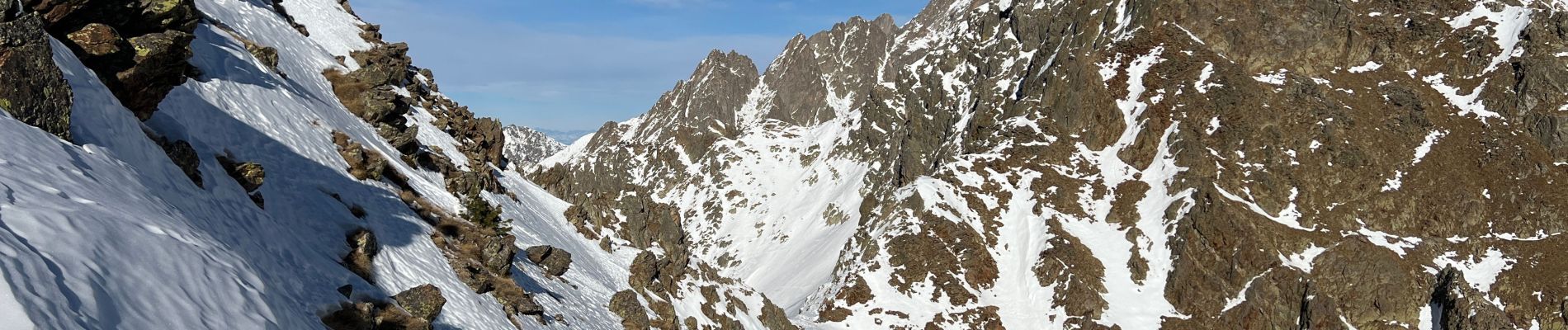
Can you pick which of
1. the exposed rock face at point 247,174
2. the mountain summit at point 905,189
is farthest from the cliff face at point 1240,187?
the exposed rock face at point 247,174

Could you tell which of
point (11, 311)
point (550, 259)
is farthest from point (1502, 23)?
point (11, 311)

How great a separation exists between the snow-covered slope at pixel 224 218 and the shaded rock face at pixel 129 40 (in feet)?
2.49

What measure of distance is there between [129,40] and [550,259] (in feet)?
49.6

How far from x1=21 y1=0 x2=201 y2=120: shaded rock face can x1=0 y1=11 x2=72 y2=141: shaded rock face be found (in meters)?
2.42

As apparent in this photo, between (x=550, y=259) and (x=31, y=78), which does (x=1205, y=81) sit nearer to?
(x=550, y=259)

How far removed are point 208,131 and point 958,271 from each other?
5957 centimetres

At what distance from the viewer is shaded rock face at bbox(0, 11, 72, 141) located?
1122cm

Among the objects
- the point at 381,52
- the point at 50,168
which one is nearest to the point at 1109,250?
the point at 381,52

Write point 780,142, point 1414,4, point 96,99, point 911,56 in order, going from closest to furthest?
point 96,99, point 1414,4, point 780,142, point 911,56

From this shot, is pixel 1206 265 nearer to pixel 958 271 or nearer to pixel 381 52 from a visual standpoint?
pixel 958 271

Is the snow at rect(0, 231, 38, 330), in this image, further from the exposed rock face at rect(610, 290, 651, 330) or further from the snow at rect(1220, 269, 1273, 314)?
the snow at rect(1220, 269, 1273, 314)

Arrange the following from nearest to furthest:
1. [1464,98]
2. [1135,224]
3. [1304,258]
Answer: [1304,258], [1135,224], [1464,98]

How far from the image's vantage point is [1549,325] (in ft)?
192

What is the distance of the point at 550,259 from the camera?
29.6 m
